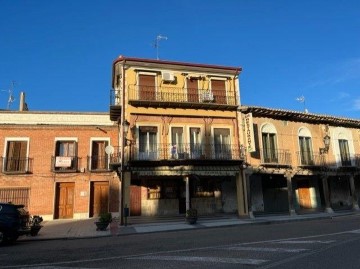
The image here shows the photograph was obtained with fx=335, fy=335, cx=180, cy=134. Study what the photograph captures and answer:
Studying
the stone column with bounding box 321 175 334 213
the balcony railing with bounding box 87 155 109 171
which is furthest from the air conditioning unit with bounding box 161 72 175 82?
the stone column with bounding box 321 175 334 213

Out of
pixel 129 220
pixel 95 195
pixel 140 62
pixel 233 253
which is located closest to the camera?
pixel 233 253

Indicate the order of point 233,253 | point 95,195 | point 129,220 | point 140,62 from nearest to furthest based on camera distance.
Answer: point 233,253
point 129,220
point 140,62
point 95,195

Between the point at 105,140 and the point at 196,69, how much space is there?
26.6 ft

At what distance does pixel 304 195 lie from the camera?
26203 millimetres

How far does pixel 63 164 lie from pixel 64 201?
250 cm

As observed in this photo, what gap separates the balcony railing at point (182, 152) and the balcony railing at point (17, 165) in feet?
18.4

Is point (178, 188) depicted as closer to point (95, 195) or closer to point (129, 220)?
point (129, 220)

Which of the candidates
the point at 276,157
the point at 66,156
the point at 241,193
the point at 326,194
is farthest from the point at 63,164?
the point at 326,194

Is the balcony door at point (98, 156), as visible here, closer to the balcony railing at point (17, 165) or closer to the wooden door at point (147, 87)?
the balcony railing at point (17, 165)

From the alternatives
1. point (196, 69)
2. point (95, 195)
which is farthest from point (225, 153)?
point (95, 195)

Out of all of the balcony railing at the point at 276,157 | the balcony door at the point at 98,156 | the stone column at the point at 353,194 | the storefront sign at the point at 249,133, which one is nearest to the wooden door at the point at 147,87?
the balcony door at the point at 98,156

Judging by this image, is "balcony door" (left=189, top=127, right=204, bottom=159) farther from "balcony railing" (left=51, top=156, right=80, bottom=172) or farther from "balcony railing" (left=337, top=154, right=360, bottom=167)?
"balcony railing" (left=337, top=154, right=360, bottom=167)

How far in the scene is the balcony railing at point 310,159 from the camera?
24.6 m

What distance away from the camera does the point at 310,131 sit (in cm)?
2584
